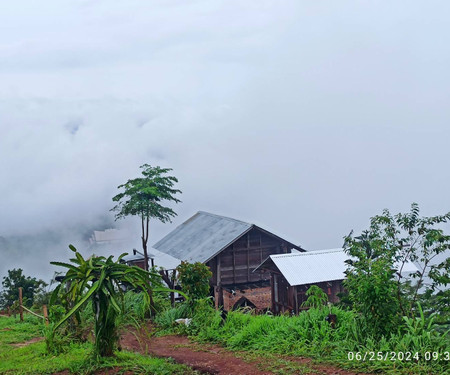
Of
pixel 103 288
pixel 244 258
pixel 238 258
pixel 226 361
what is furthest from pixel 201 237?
pixel 103 288

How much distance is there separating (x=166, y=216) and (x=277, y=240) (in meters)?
8.07

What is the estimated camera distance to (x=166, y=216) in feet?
76.9

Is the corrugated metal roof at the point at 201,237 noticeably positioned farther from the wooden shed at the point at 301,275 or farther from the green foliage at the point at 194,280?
the green foliage at the point at 194,280

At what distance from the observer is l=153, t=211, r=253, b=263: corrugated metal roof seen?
91.4 feet

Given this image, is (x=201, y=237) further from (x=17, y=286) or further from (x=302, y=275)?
(x=302, y=275)

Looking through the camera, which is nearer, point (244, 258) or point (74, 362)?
point (74, 362)

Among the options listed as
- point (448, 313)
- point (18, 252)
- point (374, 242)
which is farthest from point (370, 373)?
point (18, 252)

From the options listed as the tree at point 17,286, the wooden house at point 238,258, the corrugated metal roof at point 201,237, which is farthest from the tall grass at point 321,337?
the tree at point 17,286

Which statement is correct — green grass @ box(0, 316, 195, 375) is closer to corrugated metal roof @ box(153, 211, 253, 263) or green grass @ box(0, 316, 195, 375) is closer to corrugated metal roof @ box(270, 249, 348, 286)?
corrugated metal roof @ box(270, 249, 348, 286)

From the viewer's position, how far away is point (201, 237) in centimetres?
3152

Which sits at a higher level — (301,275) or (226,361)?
(301,275)

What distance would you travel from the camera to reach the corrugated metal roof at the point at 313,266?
2048 centimetres

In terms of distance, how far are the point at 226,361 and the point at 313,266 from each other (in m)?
10.7
